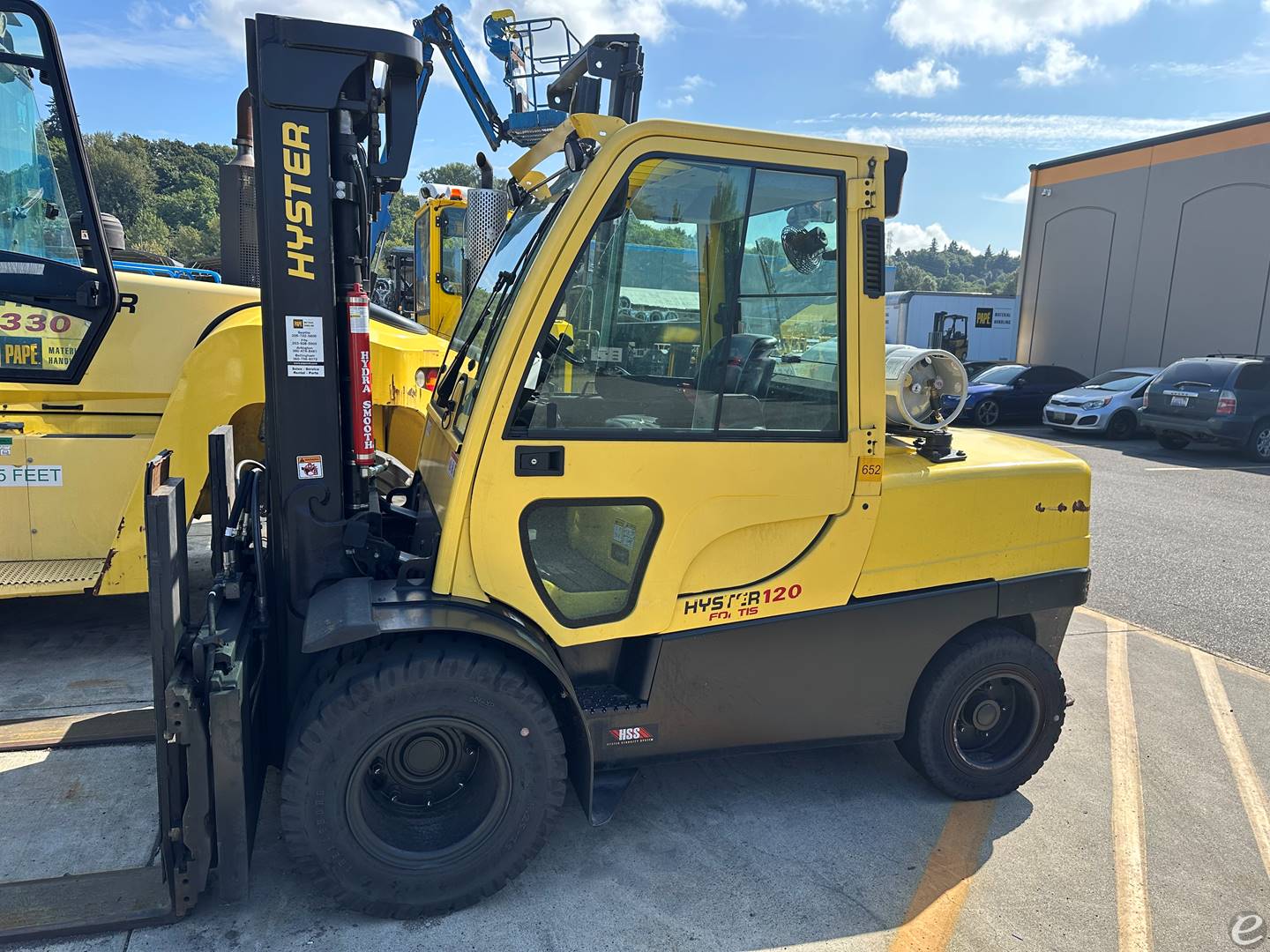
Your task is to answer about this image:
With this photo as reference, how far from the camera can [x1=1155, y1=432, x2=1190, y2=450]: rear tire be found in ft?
47.3

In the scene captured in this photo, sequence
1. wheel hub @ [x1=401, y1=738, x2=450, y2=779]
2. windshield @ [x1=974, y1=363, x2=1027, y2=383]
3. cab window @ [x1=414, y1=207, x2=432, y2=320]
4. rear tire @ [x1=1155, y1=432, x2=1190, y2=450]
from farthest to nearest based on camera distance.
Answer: windshield @ [x1=974, y1=363, x2=1027, y2=383] < rear tire @ [x1=1155, y1=432, x2=1190, y2=450] < cab window @ [x1=414, y1=207, x2=432, y2=320] < wheel hub @ [x1=401, y1=738, x2=450, y2=779]

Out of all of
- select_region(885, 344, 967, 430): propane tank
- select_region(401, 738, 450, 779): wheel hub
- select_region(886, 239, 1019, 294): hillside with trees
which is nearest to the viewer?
select_region(401, 738, 450, 779): wheel hub

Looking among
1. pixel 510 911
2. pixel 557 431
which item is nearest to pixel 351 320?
pixel 557 431

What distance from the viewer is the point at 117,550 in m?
4.43

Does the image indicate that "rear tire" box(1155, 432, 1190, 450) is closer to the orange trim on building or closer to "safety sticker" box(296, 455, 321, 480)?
the orange trim on building

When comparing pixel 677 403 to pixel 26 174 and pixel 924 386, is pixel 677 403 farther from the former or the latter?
pixel 26 174

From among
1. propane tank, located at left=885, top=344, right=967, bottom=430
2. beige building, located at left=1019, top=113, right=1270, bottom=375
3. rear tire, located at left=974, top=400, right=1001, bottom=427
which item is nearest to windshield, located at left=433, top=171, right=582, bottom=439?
propane tank, located at left=885, top=344, right=967, bottom=430

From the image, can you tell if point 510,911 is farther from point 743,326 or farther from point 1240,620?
point 1240,620

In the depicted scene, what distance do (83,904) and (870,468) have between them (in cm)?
291

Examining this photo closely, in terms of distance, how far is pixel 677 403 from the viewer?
2947 millimetres

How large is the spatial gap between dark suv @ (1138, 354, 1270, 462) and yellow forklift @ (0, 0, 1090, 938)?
12769 mm

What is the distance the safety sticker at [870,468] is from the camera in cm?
315

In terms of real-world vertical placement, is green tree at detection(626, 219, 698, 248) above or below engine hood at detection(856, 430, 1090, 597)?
above

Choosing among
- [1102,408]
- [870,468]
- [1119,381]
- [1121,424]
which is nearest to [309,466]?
[870,468]
